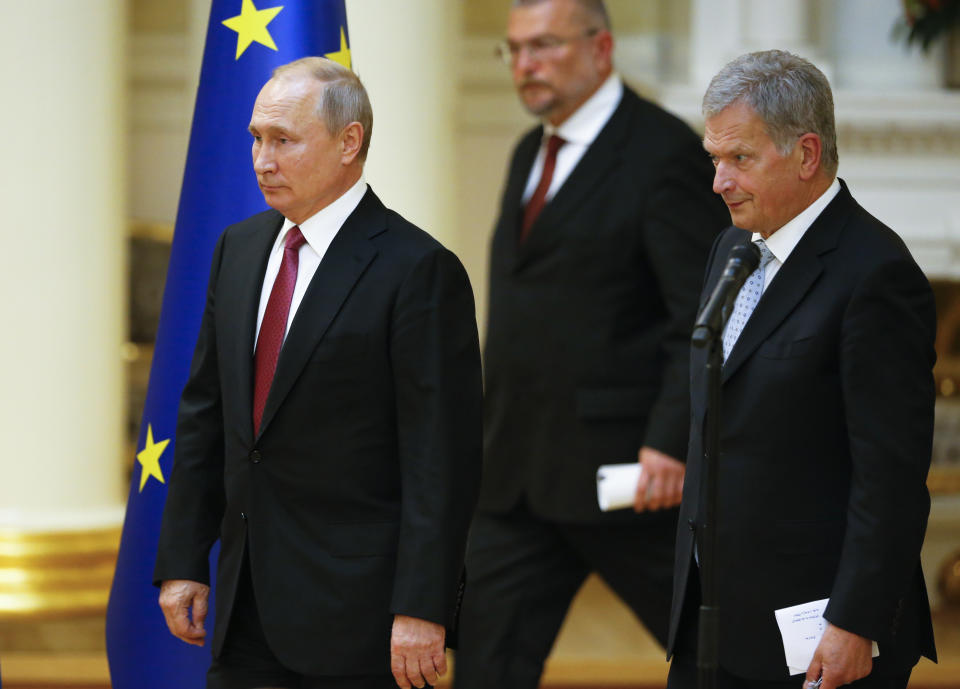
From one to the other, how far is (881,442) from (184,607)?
1242 mm

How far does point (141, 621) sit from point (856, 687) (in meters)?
1.58

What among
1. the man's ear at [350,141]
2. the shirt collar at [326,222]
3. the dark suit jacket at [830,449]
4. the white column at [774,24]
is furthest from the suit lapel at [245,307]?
the white column at [774,24]

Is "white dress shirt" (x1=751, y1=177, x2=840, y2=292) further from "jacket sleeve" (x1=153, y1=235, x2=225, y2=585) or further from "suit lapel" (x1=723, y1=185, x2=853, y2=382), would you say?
"jacket sleeve" (x1=153, y1=235, x2=225, y2=585)

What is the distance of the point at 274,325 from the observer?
2488 mm

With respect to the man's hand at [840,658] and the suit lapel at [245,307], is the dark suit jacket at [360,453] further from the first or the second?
the man's hand at [840,658]

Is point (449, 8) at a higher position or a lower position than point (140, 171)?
higher

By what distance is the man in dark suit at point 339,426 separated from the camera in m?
2.41

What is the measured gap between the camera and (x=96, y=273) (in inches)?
181

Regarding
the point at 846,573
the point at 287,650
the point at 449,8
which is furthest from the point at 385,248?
the point at 449,8

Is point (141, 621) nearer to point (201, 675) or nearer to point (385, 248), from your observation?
point (201, 675)

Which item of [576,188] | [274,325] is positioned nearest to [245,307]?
[274,325]

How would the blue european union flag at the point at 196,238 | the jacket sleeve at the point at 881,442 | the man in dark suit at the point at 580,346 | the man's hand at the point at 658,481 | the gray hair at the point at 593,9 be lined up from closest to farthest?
the jacket sleeve at the point at 881,442, the blue european union flag at the point at 196,238, the man's hand at the point at 658,481, the man in dark suit at the point at 580,346, the gray hair at the point at 593,9

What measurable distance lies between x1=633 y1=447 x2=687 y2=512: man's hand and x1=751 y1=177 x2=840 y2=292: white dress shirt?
122cm

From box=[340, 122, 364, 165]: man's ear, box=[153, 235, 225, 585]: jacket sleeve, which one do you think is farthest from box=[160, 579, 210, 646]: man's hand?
box=[340, 122, 364, 165]: man's ear
